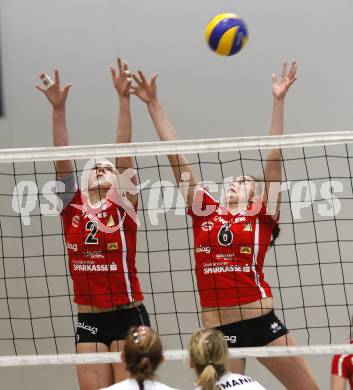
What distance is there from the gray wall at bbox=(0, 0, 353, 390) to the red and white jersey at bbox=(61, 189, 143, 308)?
7.52 feet

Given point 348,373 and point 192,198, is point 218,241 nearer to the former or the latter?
point 192,198

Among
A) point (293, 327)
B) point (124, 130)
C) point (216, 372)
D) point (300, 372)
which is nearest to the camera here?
point (216, 372)

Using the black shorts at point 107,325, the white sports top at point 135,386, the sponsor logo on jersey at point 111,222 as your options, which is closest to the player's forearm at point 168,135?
the sponsor logo on jersey at point 111,222

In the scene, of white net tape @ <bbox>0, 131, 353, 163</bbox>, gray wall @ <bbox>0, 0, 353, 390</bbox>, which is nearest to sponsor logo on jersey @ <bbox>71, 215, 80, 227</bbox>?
white net tape @ <bbox>0, 131, 353, 163</bbox>

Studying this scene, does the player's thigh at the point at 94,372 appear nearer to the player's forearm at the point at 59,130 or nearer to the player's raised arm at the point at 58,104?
the player's forearm at the point at 59,130

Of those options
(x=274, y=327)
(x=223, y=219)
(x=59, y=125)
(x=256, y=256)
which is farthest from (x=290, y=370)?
(x=59, y=125)

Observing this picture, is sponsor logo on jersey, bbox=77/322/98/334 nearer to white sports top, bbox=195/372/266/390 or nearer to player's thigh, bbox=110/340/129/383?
player's thigh, bbox=110/340/129/383

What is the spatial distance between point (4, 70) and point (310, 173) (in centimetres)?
311

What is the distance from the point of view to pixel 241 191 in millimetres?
5621

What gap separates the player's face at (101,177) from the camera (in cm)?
556

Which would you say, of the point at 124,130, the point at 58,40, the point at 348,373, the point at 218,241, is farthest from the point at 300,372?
the point at 58,40

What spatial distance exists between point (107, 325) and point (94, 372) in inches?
12.5

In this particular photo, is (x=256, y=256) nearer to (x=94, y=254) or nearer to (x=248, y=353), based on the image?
(x=248, y=353)

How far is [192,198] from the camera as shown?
18.3ft
